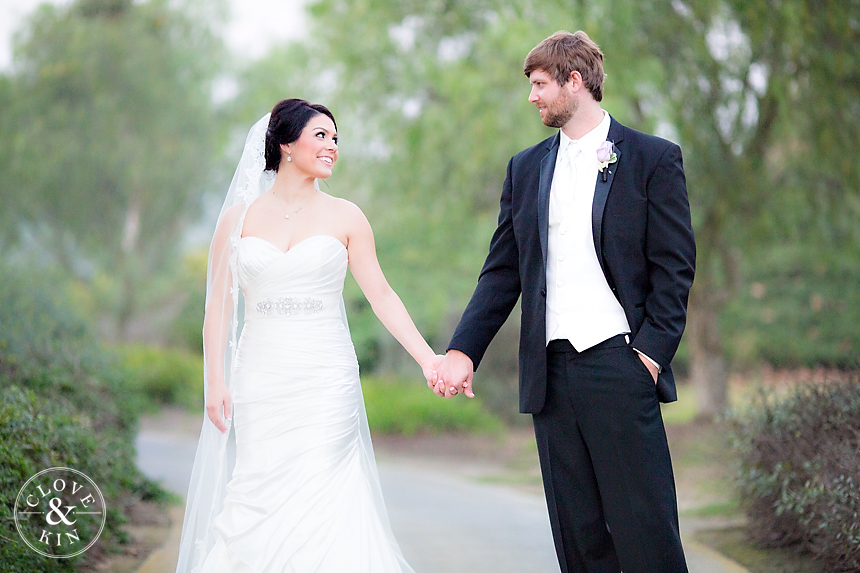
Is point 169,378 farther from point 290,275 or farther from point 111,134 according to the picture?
point 290,275

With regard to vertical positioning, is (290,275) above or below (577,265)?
above

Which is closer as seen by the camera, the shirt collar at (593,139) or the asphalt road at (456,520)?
the shirt collar at (593,139)

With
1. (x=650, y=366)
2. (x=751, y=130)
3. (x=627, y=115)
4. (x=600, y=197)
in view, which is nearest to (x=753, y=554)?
(x=650, y=366)

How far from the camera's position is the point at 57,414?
5055 mm

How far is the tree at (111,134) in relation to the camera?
20.9 meters

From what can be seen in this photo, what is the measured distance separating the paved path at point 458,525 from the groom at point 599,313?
199 centimetres

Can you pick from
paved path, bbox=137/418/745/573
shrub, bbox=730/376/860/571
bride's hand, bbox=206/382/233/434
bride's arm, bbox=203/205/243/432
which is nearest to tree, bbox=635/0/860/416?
paved path, bbox=137/418/745/573

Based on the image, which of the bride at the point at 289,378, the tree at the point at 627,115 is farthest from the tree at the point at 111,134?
the bride at the point at 289,378

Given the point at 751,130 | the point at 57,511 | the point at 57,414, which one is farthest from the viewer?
the point at 751,130

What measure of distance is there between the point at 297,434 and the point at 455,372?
0.67m

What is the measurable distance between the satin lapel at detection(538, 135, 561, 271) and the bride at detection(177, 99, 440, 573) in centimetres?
84

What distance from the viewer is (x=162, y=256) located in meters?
24.4

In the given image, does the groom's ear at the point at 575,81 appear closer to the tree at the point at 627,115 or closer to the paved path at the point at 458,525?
the paved path at the point at 458,525

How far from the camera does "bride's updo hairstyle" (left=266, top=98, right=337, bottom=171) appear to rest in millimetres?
3734
